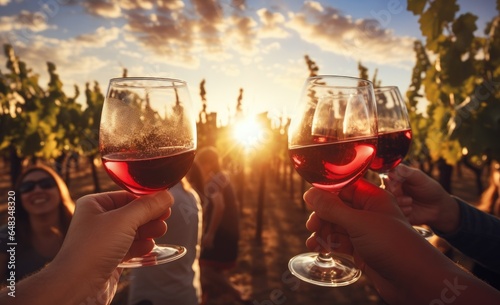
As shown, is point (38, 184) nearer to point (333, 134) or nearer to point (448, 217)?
point (333, 134)

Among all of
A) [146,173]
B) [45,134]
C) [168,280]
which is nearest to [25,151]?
[45,134]

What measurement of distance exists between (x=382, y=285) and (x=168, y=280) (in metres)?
2.48

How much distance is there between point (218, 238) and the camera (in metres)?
6.02

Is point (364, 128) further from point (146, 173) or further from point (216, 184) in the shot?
point (216, 184)

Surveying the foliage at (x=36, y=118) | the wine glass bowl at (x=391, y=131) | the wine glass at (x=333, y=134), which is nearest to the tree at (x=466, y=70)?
the wine glass bowl at (x=391, y=131)

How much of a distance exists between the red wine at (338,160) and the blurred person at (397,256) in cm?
7

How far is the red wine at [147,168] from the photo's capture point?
124 cm

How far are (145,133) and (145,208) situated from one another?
0.29m

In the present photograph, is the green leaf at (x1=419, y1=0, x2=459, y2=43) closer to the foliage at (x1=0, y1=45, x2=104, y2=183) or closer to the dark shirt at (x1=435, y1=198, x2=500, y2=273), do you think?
the dark shirt at (x1=435, y1=198, x2=500, y2=273)

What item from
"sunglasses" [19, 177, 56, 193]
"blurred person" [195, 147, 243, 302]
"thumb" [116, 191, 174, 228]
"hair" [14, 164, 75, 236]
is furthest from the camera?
"blurred person" [195, 147, 243, 302]

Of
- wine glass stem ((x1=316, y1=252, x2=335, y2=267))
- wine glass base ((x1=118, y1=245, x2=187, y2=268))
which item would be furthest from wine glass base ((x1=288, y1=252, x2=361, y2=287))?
wine glass base ((x1=118, y1=245, x2=187, y2=268))

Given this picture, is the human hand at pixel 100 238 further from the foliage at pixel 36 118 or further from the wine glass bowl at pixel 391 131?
the foliage at pixel 36 118

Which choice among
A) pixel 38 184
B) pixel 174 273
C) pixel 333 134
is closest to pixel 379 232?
pixel 333 134

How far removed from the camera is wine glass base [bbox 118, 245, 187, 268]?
138cm
